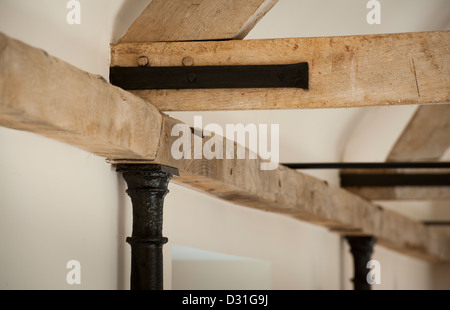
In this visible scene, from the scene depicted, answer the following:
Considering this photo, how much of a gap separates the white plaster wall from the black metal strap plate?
6.8 inches

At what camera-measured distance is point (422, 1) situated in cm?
609

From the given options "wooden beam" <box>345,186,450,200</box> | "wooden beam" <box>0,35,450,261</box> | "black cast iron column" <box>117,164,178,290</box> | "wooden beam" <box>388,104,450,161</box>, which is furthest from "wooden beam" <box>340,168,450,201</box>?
"black cast iron column" <box>117,164,178,290</box>

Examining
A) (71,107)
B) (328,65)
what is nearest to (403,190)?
(328,65)

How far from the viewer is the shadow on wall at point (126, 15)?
4164 mm

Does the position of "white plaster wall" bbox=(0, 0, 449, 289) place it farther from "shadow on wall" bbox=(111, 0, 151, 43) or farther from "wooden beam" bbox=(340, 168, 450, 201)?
"wooden beam" bbox=(340, 168, 450, 201)

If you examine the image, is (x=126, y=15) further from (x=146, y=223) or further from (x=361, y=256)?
(x=361, y=256)

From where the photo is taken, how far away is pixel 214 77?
157 inches

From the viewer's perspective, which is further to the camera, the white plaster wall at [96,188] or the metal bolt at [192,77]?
the metal bolt at [192,77]

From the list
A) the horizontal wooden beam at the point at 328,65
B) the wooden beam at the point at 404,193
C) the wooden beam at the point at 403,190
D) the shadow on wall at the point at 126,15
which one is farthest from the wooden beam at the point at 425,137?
the shadow on wall at the point at 126,15

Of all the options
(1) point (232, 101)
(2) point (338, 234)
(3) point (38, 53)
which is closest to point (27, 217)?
(3) point (38, 53)

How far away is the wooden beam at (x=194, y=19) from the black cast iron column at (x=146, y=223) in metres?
0.68

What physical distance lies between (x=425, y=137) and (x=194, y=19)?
4.43 m

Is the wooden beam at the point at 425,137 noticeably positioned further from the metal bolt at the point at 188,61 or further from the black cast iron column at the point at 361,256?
the metal bolt at the point at 188,61

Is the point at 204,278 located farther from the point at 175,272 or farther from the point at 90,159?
the point at 90,159
